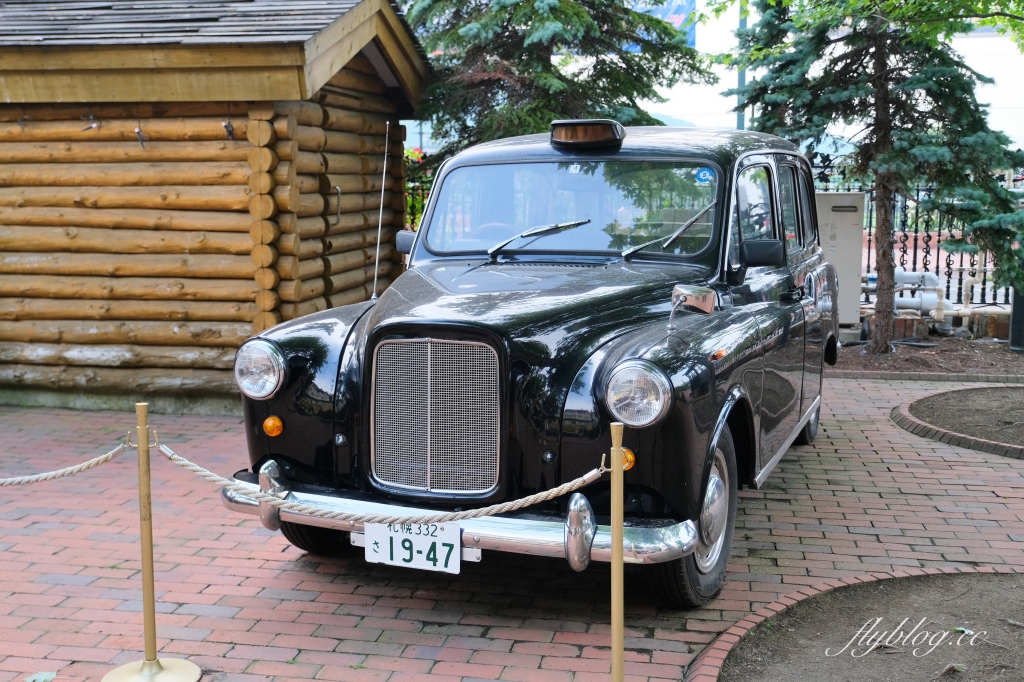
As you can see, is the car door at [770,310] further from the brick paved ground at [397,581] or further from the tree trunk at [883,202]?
the tree trunk at [883,202]

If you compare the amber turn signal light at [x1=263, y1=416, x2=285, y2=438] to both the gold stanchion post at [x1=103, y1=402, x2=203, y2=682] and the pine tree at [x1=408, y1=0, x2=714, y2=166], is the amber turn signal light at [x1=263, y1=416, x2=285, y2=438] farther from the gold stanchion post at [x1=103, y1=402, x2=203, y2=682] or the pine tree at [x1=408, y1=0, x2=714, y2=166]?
the pine tree at [x1=408, y1=0, x2=714, y2=166]

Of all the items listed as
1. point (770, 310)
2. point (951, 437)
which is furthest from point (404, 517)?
point (951, 437)

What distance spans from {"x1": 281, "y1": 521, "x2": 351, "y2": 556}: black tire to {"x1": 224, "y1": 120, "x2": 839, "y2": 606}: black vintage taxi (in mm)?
14

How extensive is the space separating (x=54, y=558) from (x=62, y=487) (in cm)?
140

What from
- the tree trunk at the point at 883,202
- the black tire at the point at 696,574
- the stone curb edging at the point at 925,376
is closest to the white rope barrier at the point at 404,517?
Result: the black tire at the point at 696,574

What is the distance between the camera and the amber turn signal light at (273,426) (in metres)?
4.43

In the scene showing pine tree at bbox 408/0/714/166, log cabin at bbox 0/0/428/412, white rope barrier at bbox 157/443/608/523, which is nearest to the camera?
white rope barrier at bbox 157/443/608/523

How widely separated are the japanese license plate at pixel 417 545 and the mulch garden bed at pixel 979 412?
16.7 ft

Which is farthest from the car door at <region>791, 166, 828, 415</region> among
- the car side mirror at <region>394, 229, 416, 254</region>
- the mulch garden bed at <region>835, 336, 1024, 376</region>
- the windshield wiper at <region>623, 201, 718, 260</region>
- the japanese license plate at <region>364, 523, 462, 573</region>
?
the mulch garden bed at <region>835, 336, 1024, 376</region>

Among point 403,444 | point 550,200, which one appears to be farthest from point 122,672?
point 550,200

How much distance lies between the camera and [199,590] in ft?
15.4

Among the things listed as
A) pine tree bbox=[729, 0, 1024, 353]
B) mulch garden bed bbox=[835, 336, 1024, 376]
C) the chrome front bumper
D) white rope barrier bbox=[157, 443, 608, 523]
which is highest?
pine tree bbox=[729, 0, 1024, 353]

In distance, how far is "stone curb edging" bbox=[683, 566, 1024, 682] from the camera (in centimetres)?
378

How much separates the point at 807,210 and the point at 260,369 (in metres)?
3.93
